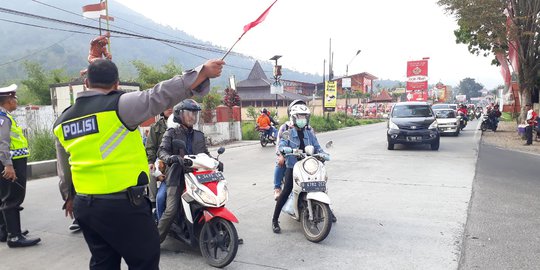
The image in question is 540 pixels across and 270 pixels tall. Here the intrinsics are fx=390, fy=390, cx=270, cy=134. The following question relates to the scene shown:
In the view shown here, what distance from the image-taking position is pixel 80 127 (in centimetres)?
229

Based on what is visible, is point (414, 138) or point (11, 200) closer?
point (11, 200)

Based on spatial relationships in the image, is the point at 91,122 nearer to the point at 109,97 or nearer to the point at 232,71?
the point at 109,97

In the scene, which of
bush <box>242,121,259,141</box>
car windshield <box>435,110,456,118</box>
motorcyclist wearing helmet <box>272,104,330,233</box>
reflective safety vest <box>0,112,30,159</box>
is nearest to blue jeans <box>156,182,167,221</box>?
motorcyclist wearing helmet <box>272,104,330,233</box>

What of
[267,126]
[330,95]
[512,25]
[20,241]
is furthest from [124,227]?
[330,95]

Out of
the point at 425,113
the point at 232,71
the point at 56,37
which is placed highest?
the point at 56,37

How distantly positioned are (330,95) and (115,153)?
29.6 m

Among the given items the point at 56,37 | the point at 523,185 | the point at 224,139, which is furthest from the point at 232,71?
the point at 523,185

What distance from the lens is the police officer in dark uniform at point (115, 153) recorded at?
2.24 meters

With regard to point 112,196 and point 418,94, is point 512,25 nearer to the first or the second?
point 112,196

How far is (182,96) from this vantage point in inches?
88.7

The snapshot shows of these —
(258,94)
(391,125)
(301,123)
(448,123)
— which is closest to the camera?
(301,123)

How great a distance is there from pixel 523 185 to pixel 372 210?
12.5 feet

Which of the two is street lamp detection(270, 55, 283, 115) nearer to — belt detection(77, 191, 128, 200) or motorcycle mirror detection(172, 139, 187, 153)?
motorcycle mirror detection(172, 139, 187, 153)

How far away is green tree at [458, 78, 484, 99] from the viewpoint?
134 meters
